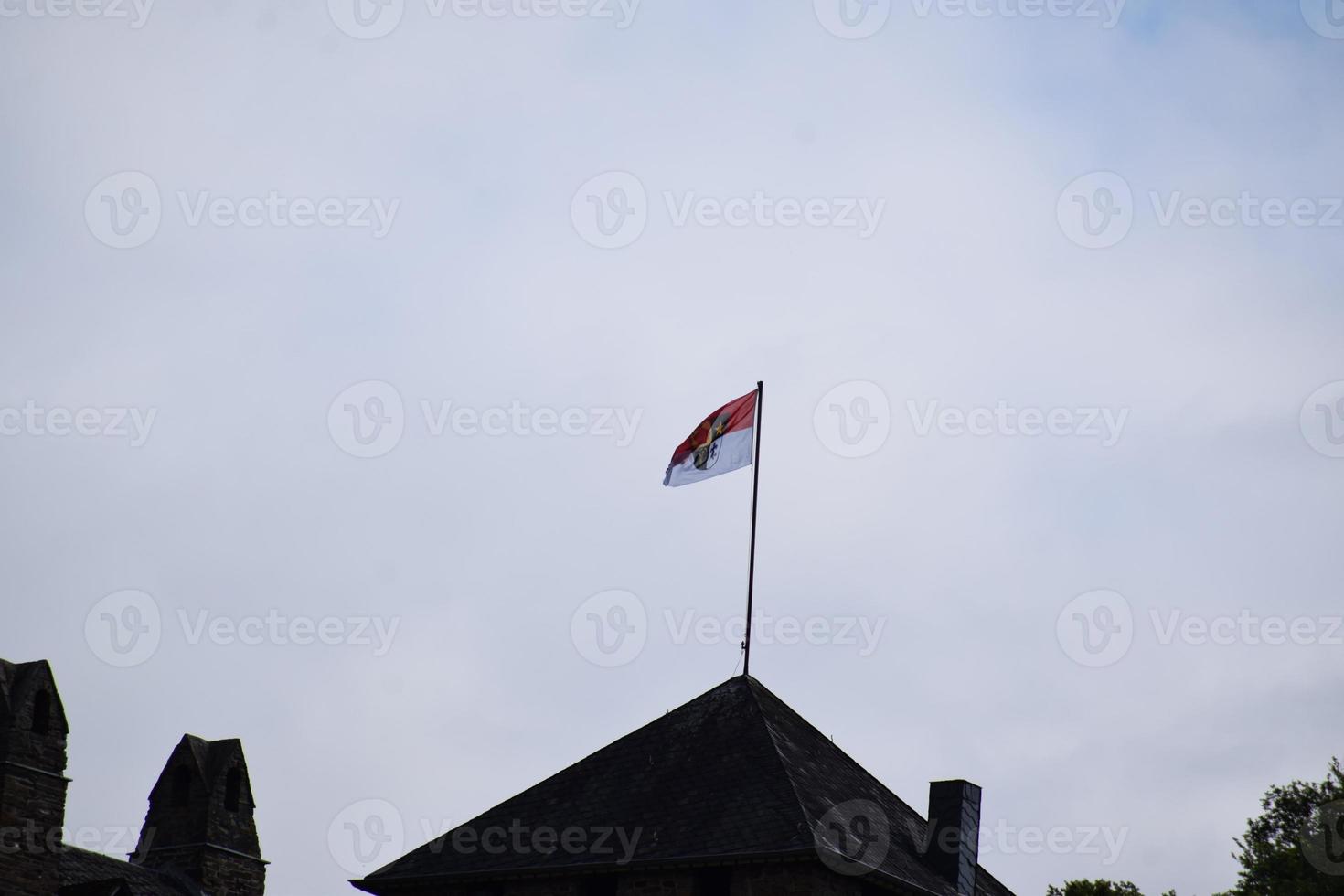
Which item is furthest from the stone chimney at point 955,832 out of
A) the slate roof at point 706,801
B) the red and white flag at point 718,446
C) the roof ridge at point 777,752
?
the red and white flag at point 718,446

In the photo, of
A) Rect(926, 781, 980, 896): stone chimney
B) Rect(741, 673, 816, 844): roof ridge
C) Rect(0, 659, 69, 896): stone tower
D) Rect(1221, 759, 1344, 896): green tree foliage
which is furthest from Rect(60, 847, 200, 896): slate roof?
Rect(1221, 759, 1344, 896): green tree foliage

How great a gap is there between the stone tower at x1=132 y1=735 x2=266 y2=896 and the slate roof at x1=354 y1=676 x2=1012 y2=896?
274 inches

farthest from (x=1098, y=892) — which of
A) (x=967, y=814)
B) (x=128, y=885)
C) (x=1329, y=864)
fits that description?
(x=128, y=885)

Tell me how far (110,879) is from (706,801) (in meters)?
13.9

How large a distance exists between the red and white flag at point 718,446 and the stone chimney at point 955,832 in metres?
8.75

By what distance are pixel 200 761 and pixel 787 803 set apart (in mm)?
17345

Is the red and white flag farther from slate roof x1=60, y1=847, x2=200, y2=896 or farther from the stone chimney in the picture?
slate roof x1=60, y1=847, x2=200, y2=896

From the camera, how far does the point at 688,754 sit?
39.3m

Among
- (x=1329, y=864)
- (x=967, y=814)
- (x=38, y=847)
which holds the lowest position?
(x=38, y=847)

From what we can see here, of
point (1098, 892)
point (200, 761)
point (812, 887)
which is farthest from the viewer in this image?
point (1098, 892)

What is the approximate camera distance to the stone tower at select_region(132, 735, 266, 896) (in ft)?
147

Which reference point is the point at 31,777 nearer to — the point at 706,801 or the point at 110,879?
the point at 110,879

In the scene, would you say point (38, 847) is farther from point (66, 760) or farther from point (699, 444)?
point (699, 444)

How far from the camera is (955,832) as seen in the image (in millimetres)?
39406
